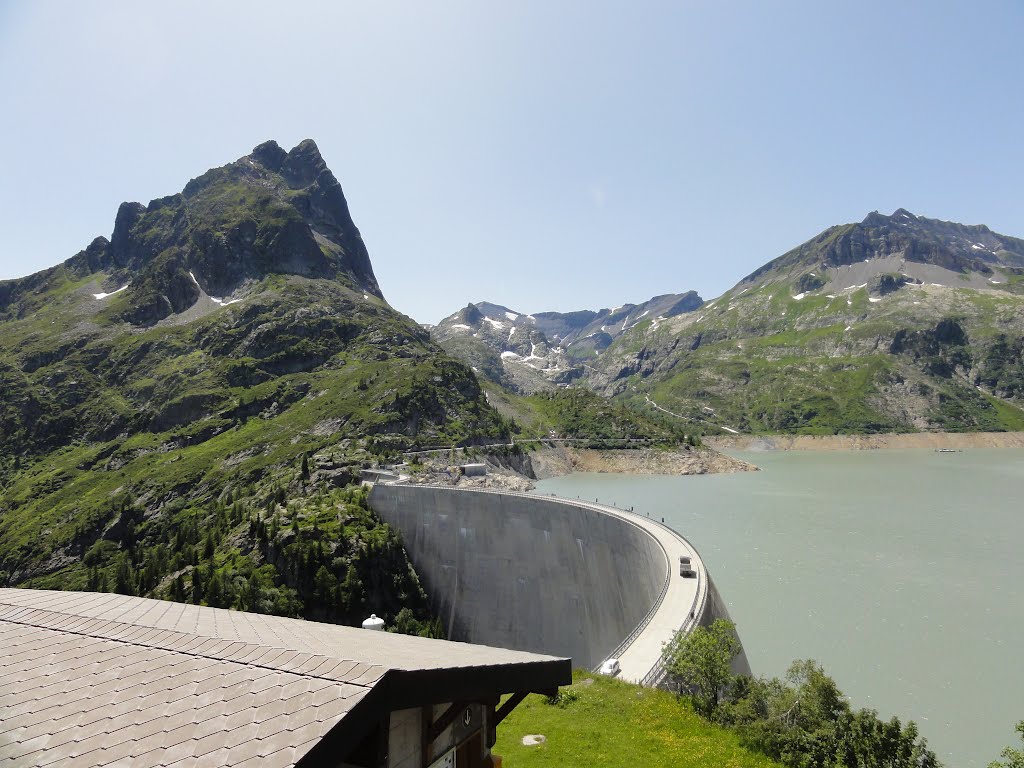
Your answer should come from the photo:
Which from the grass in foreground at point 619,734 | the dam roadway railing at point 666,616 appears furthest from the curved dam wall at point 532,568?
the grass in foreground at point 619,734

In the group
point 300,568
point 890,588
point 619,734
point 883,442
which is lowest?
point 883,442

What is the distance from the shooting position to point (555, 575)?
1698 inches

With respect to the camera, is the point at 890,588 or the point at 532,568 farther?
the point at 532,568

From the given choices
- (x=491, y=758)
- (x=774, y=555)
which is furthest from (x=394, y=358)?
(x=491, y=758)

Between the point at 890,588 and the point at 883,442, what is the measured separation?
166m

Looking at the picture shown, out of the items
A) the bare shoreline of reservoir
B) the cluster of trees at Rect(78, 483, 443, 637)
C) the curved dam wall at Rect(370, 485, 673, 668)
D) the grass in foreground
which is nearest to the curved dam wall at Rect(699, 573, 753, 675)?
the curved dam wall at Rect(370, 485, 673, 668)

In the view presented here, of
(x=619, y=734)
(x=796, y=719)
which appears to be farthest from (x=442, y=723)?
(x=796, y=719)

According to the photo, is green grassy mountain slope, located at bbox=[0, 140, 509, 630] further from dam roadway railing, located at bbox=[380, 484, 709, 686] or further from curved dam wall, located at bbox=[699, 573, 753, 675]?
curved dam wall, located at bbox=[699, 573, 753, 675]

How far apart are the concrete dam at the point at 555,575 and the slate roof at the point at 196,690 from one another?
16783mm

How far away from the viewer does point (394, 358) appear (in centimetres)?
14238

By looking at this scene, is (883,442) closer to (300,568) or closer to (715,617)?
(300,568)

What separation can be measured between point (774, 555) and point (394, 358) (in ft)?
350

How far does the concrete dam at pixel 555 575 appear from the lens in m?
26.9

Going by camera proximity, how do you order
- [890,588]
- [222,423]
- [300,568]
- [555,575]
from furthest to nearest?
[222,423] < [300,568] < [890,588] < [555,575]
